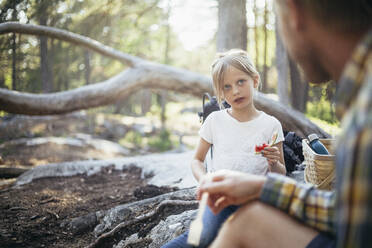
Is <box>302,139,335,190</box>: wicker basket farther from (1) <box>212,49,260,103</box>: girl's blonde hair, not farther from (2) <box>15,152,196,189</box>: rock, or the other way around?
(2) <box>15,152,196,189</box>: rock

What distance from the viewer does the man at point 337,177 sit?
657 millimetres

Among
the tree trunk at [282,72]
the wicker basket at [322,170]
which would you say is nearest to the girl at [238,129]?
the wicker basket at [322,170]

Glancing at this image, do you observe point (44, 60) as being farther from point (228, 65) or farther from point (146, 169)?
point (228, 65)

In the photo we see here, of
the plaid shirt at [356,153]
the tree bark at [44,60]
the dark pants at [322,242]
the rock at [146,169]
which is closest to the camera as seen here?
the plaid shirt at [356,153]

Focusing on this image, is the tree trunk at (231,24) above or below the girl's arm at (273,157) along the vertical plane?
above

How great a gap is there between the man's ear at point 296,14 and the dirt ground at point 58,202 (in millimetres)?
2474

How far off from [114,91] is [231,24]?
2288 millimetres

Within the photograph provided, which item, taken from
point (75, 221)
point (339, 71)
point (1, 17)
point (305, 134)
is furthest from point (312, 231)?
point (1, 17)

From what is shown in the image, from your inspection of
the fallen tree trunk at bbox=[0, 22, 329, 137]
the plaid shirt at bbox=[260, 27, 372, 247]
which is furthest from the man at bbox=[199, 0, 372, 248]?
the fallen tree trunk at bbox=[0, 22, 329, 137]

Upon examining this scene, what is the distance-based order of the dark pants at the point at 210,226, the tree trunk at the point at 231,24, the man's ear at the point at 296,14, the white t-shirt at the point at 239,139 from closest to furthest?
the man's ear at the point at 296,14 → the dark pants at the point at 210,226 → the white t-shirt at the point at 239,139 → the tree trunk at the point at 231,24

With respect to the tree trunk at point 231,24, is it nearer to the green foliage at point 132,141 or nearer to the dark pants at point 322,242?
the dark pants at point 322,242

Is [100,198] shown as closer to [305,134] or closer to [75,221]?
[75,221]

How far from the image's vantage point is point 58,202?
11.4 feet

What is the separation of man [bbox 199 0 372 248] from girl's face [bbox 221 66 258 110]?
96 cm
